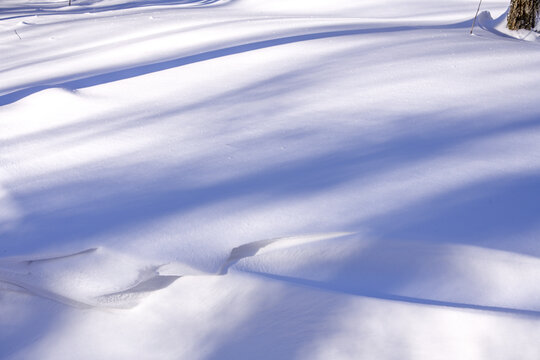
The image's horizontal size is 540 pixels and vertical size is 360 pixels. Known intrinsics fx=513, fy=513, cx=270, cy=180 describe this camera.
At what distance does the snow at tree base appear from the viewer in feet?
3.52

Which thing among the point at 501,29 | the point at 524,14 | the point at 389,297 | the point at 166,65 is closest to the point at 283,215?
the point at 389,297

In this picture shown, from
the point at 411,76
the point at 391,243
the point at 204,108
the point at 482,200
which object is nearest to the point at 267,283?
the point at 391,243

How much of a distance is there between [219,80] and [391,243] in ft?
4.61

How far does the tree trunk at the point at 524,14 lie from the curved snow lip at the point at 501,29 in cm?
4

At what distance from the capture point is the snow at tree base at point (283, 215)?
3.52 feet

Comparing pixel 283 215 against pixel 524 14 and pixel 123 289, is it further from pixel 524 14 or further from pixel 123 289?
pixel 524 14

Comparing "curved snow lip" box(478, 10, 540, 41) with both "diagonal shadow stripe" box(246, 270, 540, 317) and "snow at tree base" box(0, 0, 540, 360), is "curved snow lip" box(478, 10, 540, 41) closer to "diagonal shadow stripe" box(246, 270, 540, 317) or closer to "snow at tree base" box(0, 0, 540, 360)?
"snow at tree base" box(0, 0, 540, 360)

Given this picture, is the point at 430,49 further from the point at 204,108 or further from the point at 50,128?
the point at 50,128

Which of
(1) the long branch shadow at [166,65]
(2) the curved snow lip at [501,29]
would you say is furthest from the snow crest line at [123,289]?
(2) the curved snow lip at [501,29]

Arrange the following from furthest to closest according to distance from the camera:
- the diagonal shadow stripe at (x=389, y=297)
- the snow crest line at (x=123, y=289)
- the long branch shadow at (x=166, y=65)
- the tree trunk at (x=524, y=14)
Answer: the tree trunk at (x=524, y=14), the long branch shadow at (x=166, y=65), the snow crest line at (x=123, y=289), the diagonal shadow stripe at (x=389, y=297)

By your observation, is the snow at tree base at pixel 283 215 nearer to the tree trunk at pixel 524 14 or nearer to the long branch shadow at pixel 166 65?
the long branch shadow at pixel 166 65

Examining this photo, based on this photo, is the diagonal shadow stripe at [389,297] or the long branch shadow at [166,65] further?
the long branch shadow at [166,65]

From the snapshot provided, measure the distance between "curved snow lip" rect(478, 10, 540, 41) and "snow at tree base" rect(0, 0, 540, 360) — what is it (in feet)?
3.67

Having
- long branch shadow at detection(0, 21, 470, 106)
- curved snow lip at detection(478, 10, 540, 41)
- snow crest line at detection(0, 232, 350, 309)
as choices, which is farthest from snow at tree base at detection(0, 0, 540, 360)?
curved snow lip at detection(478, 10, 540, 41)
